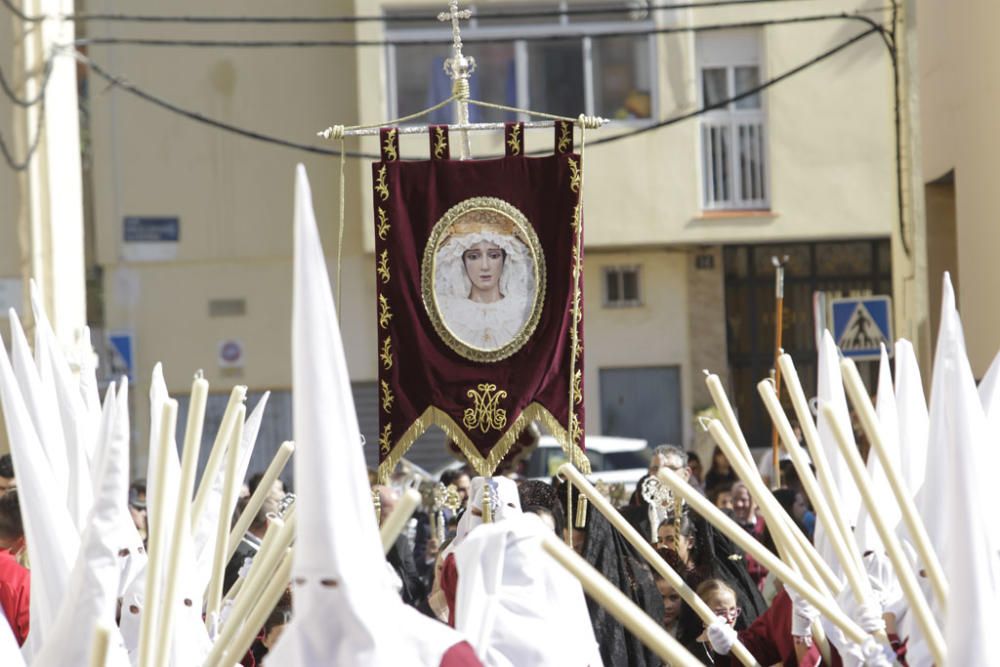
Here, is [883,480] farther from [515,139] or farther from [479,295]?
[515,139]

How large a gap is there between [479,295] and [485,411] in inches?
18.7

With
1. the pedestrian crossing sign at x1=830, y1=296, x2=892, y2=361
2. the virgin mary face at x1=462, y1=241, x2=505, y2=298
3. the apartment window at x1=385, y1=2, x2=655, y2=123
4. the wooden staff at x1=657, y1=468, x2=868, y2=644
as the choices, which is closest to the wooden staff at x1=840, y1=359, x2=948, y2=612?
the wooden staff at x1=657, y1=468, x2=868, y2=644

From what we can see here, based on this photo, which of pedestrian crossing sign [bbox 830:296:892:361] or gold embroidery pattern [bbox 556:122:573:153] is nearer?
gold embroidery pattern [bbox 556:122:573:153]

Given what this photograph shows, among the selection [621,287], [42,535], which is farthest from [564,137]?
[621,287]

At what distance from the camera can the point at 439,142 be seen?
8234 mm

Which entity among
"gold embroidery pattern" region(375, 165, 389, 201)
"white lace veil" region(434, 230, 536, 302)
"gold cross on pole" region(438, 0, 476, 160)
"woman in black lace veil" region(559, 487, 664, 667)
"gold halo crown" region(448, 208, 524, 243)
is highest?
"gold cross on pole" region(438, 0, 476, 160)

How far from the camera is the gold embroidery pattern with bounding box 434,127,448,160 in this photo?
8.22 metres

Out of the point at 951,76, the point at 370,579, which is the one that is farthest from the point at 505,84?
the point at 370,579

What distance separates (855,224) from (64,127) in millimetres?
8445

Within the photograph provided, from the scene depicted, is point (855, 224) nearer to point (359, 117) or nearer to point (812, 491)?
point (359, 117)

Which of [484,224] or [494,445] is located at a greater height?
[484,224]

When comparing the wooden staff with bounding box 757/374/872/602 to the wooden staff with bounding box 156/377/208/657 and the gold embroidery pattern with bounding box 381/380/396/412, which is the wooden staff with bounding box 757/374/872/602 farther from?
the gold embroidery pattern with bounding box 381/380/396/412

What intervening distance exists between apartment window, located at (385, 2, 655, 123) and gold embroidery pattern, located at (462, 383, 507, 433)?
13.1 metres

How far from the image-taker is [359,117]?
2148 centimetres
